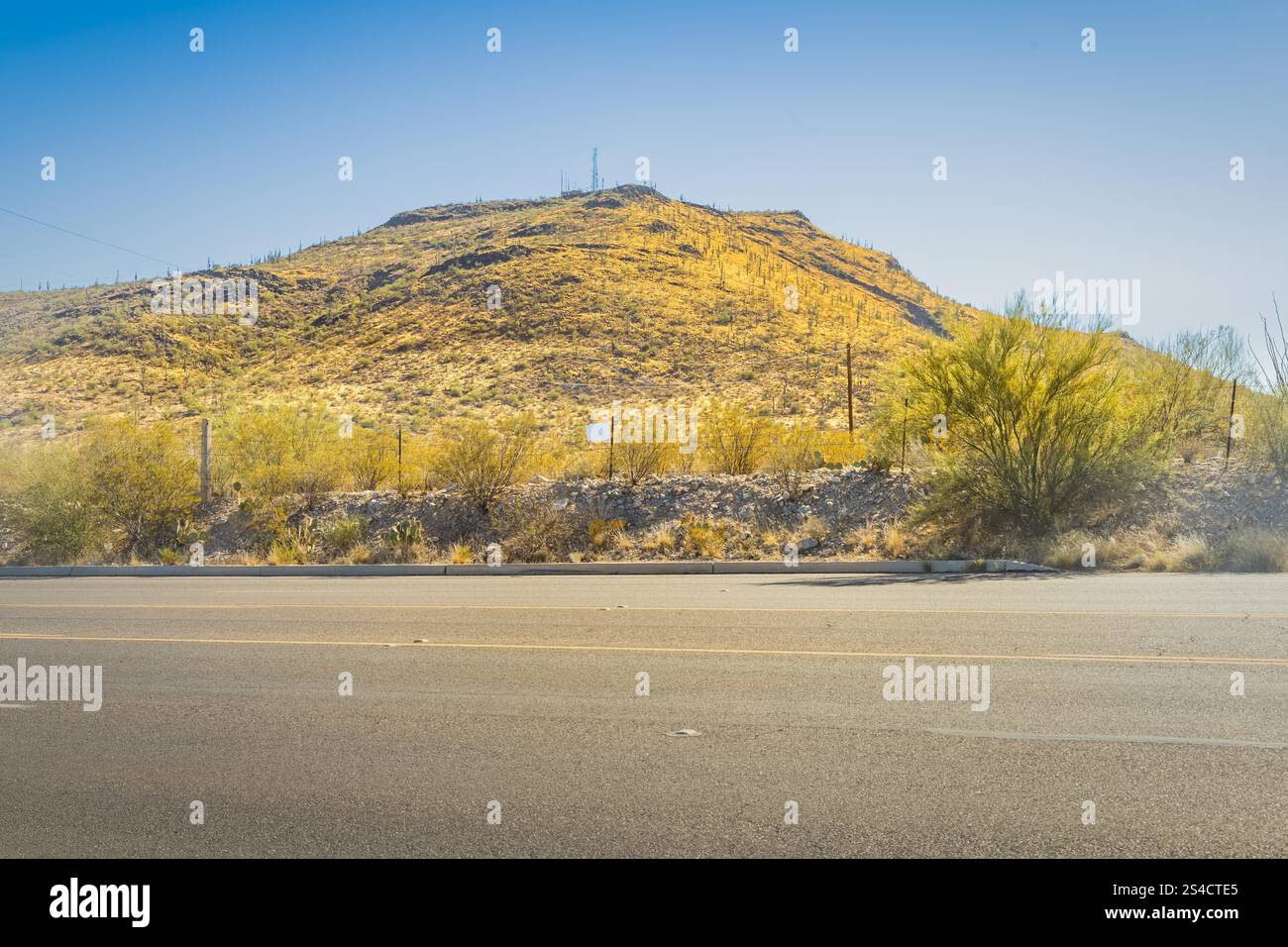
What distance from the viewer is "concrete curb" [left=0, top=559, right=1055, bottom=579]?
53.8ft

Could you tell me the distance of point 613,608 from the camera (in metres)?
11.8

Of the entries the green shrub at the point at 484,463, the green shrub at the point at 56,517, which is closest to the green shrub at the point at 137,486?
the green shrub at the point at 56,517

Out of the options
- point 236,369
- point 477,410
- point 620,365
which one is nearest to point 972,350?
point 477,410

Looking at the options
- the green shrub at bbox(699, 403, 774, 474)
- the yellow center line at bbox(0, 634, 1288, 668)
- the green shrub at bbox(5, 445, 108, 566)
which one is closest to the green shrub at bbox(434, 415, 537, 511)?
the green shrub at bbox(699, 403, 774, 474)

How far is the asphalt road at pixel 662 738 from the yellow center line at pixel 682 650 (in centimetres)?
5

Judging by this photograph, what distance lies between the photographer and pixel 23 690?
25.6 ft

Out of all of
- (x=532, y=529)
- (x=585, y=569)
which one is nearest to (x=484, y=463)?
(x=532, y=529)

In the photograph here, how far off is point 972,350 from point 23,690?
1562cm

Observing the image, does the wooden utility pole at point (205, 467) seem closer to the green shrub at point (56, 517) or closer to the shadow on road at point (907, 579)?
the green shrub at point (56, 517)

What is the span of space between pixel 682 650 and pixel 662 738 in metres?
2.87

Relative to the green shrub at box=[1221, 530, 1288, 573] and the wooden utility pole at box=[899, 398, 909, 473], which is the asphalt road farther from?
the wooden utility pole at box=[899, 398, 909, 473]

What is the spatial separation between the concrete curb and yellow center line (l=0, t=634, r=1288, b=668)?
25.6 ft

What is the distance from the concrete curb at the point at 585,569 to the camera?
16406mm

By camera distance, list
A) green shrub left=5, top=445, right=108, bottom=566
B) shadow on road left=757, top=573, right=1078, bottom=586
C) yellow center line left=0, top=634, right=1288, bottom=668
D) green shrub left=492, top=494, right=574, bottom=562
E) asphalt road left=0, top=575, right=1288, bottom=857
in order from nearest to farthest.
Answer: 1. asphalt road left=0, top=575, right=1288, bottom=857
2. yellow center line left=0, top=634, right=1288, bottom=668
3. shadow on road left=757, top=573, right=1078, bottom=586
4. green shrub left=492, top=494, right=574, bottom=562
5. green shrub left=5, top=445, right=108, bottom=566
